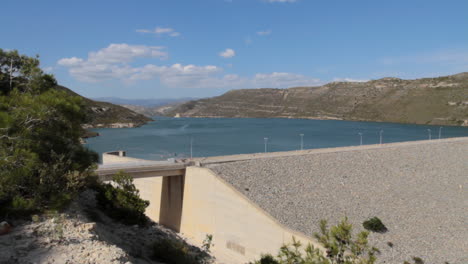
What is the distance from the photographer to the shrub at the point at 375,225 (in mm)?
16969

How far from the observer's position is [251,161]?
21.6 m

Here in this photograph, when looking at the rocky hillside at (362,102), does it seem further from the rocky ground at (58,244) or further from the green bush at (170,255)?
the rocky ground at (58,244)

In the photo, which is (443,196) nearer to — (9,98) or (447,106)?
(9,98)

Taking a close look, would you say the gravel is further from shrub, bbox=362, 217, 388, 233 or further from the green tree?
the green tree

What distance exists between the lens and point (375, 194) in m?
21.2

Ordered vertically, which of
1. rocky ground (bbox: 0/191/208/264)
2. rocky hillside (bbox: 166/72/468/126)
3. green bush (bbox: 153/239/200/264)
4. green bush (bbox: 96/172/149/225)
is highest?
rocky hillside (bbox: 166/72/468/126)

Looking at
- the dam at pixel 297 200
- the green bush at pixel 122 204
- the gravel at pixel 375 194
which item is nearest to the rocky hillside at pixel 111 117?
the dam at pixel 297 200

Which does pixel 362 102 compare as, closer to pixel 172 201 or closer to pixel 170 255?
pixel 172 201

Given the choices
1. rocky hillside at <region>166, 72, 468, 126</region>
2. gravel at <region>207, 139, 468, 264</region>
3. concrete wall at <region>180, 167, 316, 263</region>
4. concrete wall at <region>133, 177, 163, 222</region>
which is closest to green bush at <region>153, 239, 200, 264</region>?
concrete wall at <region>180, 167, 316, 263</region>

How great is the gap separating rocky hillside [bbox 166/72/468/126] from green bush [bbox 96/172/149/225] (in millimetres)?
91539

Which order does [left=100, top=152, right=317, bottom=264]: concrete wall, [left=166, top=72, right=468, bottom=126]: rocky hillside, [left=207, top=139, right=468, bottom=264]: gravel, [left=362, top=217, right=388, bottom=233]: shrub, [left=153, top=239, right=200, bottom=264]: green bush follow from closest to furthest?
[left=153, top=239, right=200, bottom=264]: green bush
[left=100, top=152, right=317, bottom=264]: concrete wall
[left=207, top=139, right=468, bottom=264]: gravel
[left=362, top=217, right=388, bottom=233]: shrub
[left=166, top=72, right=468, bottom=126]: rocky hillside

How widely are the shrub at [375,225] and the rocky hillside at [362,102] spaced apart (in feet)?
273

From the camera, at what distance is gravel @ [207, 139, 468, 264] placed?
16.5 meters

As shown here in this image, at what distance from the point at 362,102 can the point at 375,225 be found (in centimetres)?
10606
